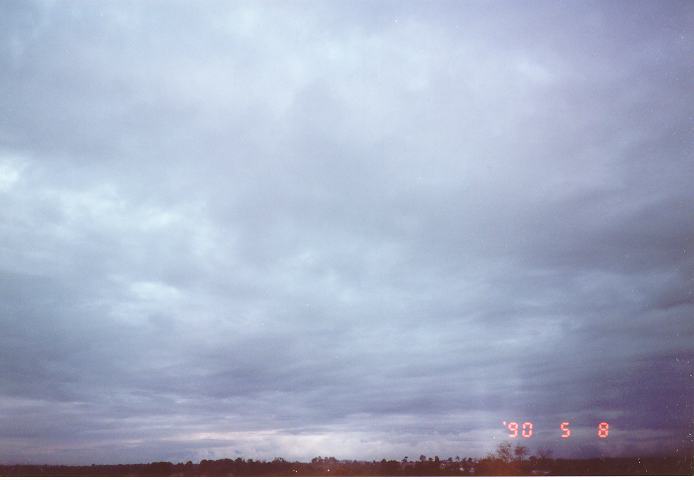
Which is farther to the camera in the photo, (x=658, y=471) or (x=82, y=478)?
(x=658, y=471)

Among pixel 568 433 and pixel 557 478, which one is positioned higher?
pixel 568 433

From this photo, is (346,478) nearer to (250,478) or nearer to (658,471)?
(250,478)

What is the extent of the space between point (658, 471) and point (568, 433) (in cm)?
427

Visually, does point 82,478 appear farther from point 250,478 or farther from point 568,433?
point 568,433

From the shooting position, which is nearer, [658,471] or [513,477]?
[513,477]

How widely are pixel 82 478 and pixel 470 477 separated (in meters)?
13.7

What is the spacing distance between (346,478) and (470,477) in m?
4.52

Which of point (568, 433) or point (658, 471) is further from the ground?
point (568, 433)

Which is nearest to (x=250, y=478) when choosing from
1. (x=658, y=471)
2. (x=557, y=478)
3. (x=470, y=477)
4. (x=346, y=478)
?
(x=346, y=478)

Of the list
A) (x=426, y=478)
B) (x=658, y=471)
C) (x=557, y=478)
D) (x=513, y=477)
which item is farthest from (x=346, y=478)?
(x=658, y=471)

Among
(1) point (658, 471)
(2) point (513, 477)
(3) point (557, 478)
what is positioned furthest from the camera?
(1) point (658, 471)

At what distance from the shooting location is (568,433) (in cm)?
2245

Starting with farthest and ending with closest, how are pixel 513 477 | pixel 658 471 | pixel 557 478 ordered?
1. pixel 658 471
2. pixel 557 478
3. pixel 513 477

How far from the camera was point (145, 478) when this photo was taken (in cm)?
2038
